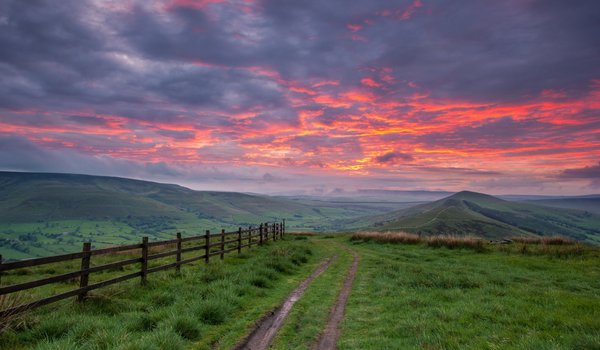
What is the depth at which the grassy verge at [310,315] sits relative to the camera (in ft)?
26.9

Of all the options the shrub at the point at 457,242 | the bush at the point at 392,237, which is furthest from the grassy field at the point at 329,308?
the bush at the point at 392,237

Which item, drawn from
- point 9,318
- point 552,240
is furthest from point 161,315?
point 552,240

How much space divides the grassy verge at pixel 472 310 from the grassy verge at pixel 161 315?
341 centimetres

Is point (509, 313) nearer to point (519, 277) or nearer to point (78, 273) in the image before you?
point (519, 277)

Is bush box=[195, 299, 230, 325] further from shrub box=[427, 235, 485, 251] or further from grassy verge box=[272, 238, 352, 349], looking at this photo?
shrub box=[427, 235, 485, 251]

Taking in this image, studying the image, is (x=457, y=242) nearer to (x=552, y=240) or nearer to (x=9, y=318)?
(x=552, y=240)

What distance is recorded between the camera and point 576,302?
9.94 m

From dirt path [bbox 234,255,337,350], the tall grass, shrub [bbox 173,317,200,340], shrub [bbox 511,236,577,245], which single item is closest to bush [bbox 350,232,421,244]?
the tall grass

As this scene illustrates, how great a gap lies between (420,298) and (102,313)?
10.4 meters

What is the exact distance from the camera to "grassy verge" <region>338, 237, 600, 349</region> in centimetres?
743

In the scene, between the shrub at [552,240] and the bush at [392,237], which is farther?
the bush at [392,237]

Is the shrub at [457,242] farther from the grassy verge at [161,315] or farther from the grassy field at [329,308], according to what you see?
the grassy verge at [161,315]

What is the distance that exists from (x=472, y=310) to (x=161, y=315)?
29.9ft

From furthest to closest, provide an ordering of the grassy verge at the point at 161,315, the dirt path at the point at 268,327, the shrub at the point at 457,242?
the shrub at the point at 457,242 < the dirt path at the point at 268,327 < the grassy verge at the point at 161,315
